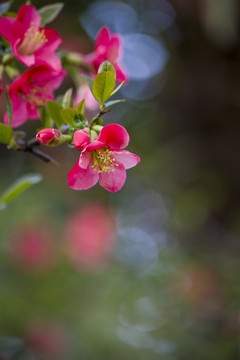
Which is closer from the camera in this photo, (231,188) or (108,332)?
(108,332)

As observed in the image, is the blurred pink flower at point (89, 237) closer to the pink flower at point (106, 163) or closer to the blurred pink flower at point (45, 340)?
the blurred pink flower at point (45, 340)

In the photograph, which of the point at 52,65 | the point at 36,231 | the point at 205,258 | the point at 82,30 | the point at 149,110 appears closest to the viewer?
the point at 52,65

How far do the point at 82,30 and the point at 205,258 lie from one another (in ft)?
4.83

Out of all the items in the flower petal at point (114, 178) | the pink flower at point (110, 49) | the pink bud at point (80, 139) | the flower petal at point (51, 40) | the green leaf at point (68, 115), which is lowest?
the flower petal at point (114, 178)

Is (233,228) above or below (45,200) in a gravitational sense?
below

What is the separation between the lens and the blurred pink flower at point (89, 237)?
75.1 inches

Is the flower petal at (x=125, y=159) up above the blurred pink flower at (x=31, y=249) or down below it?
above

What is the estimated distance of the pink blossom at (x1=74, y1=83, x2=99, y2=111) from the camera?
1.91 ft

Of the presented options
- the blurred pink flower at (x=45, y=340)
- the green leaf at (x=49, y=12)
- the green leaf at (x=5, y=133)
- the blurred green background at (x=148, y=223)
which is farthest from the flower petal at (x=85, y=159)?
the blurred pink flower at (x=45, y=340)

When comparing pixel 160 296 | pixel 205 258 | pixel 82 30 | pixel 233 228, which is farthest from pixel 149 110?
pixel 160 296

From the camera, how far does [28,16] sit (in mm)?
479

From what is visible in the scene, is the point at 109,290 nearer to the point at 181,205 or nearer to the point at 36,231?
the point at 36,231

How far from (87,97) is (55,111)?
0.52 ft

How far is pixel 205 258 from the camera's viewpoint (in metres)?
2.00
